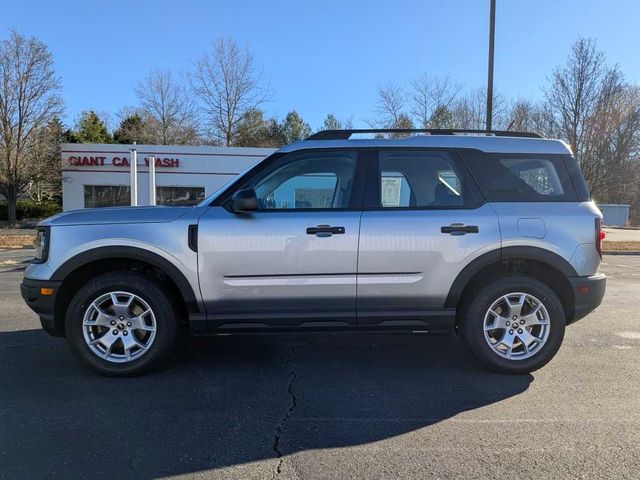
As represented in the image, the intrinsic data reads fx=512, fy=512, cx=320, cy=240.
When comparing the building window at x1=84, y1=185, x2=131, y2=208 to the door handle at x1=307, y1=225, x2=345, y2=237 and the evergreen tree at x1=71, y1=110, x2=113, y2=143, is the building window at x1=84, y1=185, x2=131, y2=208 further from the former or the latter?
the door handle at x1=307, y1=225, x2=345, y2=237

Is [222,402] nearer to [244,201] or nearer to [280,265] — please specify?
[280,265]

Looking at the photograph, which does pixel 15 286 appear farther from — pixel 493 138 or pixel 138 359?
pixel 493 138

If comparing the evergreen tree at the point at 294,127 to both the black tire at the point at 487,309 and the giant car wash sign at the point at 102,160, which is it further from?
the black tire at the point at 487,309

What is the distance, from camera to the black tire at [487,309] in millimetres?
4445

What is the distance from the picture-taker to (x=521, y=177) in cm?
461

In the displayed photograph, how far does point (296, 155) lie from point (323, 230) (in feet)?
2.52

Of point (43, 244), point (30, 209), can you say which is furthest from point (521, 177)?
point (30, 209)

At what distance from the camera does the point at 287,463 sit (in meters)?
3.00

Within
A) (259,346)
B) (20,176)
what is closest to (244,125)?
(20,176)

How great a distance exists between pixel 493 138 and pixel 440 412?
8.24 feet

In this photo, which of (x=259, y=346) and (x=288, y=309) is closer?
(x=288, y=309)

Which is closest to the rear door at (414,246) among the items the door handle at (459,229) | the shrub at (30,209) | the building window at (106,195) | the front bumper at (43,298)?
the door handle at (459,229)

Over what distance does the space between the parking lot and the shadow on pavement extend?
1 centimetres

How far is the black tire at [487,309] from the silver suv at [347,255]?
0.04 feet
